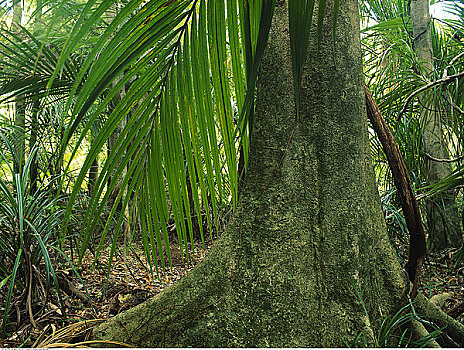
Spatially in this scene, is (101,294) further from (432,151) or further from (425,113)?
(432,151)

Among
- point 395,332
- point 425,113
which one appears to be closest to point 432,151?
point 425,113

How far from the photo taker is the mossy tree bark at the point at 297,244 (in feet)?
2.66

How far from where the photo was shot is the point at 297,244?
32.9 inches

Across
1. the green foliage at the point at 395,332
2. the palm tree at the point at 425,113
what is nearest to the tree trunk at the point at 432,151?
the palm tree at the point at 425,113

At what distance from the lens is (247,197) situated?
0.90 m

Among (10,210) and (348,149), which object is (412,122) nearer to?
(348,149)

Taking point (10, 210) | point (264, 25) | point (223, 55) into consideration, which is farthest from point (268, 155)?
point (10, 210)

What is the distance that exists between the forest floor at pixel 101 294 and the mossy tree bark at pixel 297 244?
10.9 inches

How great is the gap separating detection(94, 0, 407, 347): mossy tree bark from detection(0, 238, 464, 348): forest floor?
0.28 meters

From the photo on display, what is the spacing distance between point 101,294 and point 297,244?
4.06 feet

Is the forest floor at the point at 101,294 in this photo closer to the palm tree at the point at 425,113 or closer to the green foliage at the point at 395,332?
the palm tree at the point at 425,113

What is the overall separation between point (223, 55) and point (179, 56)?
7.0 inches

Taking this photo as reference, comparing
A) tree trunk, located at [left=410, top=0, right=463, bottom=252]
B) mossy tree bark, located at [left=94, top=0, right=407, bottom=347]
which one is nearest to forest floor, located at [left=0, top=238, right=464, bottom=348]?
tree trunk, located at [left=410, top=0, right=463, bottom=252]

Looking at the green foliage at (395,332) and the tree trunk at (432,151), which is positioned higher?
the tree trunk at (432,151)
